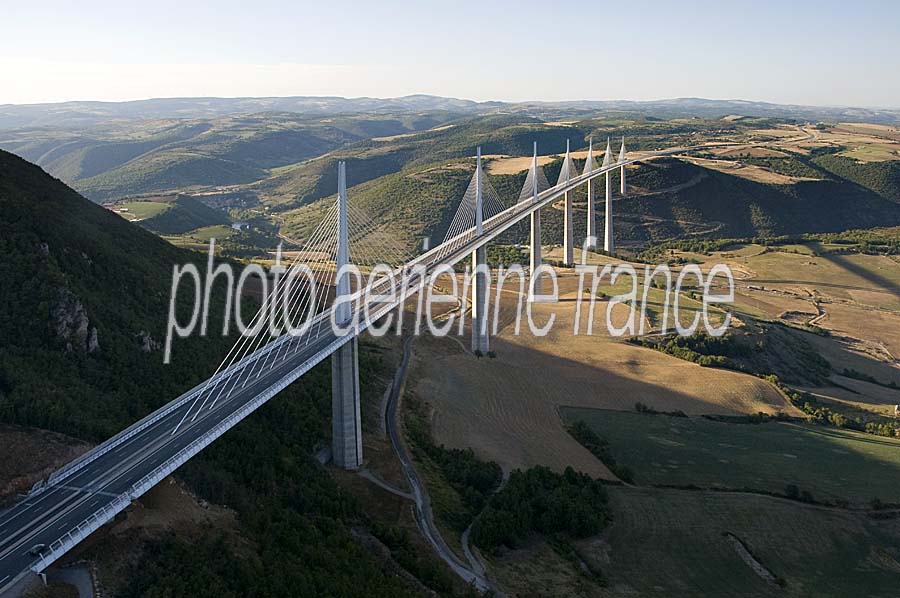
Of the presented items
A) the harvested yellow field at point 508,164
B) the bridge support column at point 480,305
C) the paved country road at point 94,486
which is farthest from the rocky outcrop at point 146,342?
the harvested yellow field at point 508,164

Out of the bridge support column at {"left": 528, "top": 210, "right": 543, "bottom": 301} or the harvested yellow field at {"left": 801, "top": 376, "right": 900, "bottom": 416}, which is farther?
the bridge support column at {"left": 528, "top": 210, "right": 543, "bottom": 301}

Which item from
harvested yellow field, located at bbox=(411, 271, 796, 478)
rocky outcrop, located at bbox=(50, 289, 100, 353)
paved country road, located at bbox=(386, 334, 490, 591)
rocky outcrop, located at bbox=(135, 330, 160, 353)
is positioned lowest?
harvested yellow field, located at bbox=(411, 271, 796, 478)

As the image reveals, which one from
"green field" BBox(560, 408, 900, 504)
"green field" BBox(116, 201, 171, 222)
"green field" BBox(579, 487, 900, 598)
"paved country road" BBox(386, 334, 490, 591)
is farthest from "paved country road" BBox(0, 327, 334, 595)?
"green field" BBox(116, 201, 171, 222)

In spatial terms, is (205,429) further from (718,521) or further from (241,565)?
(718,521)

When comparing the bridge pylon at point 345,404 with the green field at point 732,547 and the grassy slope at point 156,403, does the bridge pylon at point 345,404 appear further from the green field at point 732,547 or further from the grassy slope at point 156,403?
the green field at point 732,547

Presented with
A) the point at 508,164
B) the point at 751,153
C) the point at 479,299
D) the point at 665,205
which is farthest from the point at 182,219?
the point at 751,153

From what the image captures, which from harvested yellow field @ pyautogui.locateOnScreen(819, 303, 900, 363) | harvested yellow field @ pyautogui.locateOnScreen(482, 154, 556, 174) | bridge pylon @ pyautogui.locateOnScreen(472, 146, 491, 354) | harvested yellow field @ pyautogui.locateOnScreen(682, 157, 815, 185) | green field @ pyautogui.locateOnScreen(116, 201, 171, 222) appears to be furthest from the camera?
harvested yellow field @ pyautogui.locateOnScreen(682, 157, 815, 185)

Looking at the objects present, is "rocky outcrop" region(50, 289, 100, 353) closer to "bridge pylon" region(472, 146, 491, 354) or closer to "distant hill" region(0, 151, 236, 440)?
"distant hill" region(0, 151, 236, 440)
